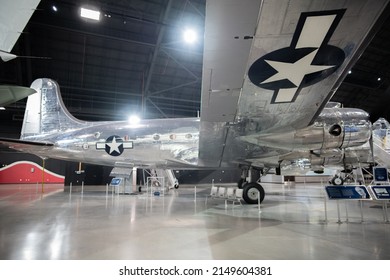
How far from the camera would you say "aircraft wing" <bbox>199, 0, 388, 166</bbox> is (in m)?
2.97

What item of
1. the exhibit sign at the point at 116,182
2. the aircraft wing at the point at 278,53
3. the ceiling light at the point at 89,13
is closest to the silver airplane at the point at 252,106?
the aircraft wing at the point at 278,53

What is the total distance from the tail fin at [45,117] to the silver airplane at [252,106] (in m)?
0.05

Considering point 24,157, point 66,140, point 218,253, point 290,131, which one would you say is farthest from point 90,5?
point 24,157

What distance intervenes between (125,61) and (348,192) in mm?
17972

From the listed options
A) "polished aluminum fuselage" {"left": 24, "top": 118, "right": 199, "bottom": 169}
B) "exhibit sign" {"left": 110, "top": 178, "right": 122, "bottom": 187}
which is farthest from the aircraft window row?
"exhibit sign" {"left": 110, "top": 178, "right": 122, "bottom": 187}

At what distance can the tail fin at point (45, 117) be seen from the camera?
462 inches

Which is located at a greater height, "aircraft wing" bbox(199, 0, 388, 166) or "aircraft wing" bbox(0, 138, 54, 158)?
"aircraft wing" bbox(199, 0, 388, 166)

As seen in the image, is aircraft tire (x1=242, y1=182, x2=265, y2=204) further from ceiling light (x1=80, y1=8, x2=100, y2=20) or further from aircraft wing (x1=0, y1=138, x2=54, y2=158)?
ceiling light (x1=80, y1=8, x2=100, y2=20)

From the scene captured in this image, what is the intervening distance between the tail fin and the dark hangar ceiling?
594cm

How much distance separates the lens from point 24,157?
77.8 feet

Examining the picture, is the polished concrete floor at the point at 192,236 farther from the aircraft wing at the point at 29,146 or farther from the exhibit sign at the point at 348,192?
the aircraft wing at the point at 29,146

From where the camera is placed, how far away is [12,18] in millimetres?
3537

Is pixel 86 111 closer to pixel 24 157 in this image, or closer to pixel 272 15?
pixel 24 157
